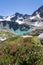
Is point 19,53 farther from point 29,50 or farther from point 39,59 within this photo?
point 39,59

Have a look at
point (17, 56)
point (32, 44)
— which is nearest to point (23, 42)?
point (32, 44)

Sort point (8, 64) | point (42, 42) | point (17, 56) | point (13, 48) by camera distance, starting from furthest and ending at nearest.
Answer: point (42, 42) → point (13, 48) → point (17, 56) → point (8, 64)

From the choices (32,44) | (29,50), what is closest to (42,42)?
(32,44)

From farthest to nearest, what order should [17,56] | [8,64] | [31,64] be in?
[17,56], [8,64], [31,64]

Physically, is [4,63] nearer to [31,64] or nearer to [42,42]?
[31,64]

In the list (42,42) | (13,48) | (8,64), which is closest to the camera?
(8,64)

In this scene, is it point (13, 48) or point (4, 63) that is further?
point (13, 48)
